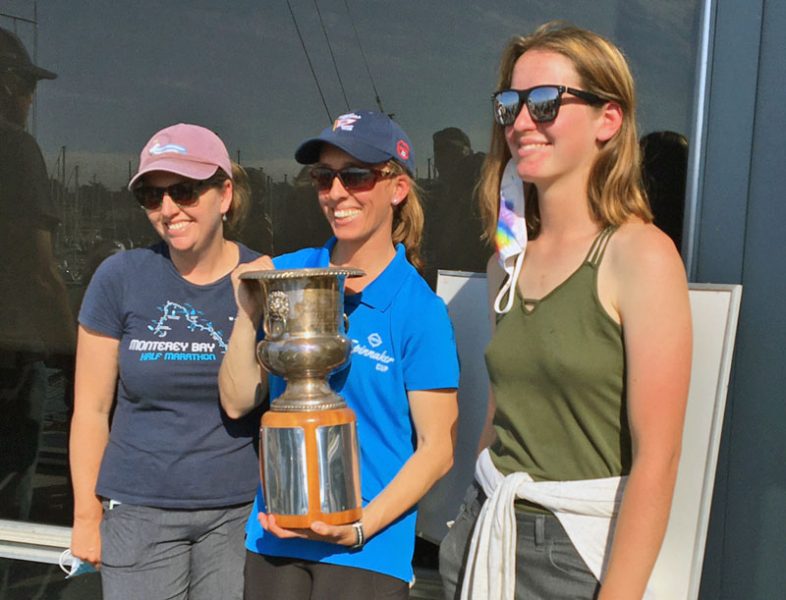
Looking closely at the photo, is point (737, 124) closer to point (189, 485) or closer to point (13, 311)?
point (189, 485)

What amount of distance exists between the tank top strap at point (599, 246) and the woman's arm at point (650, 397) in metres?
0.08

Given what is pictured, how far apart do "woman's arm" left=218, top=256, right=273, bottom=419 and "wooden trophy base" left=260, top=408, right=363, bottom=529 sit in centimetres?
28

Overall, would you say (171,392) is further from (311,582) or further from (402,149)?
(402,149)

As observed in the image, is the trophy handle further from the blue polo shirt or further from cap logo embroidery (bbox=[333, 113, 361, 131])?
cap logo embroidery (bbox=[333, 113, 361, 131])

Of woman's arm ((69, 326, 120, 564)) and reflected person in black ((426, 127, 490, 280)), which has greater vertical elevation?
reflected person in black ((426, 127, 490, 280))

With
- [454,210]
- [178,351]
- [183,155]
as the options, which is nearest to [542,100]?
[183,155]

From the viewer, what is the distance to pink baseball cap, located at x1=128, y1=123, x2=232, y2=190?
7.20ft

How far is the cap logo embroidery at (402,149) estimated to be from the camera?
81.4 inches

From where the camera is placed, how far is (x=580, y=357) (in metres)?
1.60

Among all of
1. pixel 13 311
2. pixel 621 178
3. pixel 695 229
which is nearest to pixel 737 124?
pixel 695 229

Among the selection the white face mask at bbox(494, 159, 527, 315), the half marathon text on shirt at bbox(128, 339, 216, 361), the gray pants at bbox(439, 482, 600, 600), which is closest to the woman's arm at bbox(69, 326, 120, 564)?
the half marathon text on shirt at bbox(128, 339, 216, 361)

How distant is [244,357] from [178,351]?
0.26m

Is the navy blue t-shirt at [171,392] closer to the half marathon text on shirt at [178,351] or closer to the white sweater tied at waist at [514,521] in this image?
the half marathon text on shirt at [178,351]

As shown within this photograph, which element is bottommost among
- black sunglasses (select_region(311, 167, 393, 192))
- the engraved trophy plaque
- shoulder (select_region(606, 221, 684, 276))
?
the engraved trophy plaque
